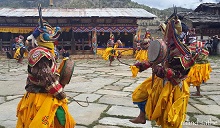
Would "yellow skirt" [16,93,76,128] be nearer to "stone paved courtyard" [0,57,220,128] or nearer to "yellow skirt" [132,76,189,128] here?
"stone paved courtyard" [0,57,220,128]

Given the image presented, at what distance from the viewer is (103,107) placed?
546cm

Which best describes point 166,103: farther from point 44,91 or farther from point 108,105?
point 108,105

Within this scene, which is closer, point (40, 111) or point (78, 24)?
point (40, 111)

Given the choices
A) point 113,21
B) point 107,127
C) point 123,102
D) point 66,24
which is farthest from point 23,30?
point 107,127

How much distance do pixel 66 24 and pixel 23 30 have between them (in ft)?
11.1

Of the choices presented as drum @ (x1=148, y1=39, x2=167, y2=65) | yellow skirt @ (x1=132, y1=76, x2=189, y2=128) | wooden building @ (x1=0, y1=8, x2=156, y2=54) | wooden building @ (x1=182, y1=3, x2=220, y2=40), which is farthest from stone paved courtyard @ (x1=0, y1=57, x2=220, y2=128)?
wooden building @ (x1=182, y1=3, x2=220, y2=40)

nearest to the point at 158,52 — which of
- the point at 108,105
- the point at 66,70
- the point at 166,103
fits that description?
the point at 166,103

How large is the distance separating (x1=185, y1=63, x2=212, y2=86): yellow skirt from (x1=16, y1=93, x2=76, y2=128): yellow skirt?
3988 mm

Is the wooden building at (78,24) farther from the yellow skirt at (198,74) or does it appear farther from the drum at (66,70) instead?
the drum at (66,70)

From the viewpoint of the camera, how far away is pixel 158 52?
3.28m

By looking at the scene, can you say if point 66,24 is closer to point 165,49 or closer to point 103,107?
point 103,107

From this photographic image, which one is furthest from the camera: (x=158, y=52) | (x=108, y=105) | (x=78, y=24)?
(x=78, y=24)

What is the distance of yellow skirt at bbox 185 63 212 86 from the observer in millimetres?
6301

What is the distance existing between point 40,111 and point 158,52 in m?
1.62
